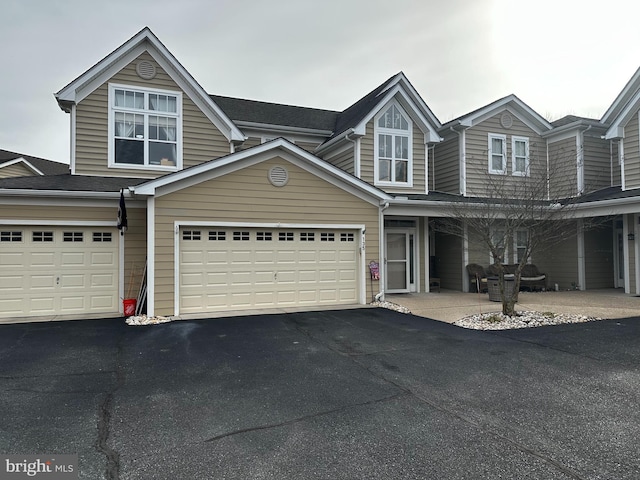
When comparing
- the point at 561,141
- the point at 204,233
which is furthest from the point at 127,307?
the point at 561,141

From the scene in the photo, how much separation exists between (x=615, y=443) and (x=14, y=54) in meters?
17.6

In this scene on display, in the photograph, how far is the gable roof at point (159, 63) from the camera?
1152cm

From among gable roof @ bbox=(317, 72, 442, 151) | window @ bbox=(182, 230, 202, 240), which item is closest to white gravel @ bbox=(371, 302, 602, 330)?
window @ bbox=(182, 230, 202, 240)

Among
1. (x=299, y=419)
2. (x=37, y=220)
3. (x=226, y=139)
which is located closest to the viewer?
(x=299, y=419)

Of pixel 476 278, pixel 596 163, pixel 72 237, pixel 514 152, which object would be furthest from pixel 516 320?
pixel 72 237

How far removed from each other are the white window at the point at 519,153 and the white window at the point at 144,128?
11941 mm

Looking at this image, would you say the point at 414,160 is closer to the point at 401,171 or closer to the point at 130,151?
the point at 401,171

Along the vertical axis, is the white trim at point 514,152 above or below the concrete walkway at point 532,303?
above

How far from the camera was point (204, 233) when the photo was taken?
1027cm

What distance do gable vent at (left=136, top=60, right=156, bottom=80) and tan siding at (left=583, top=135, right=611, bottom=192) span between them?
15433mm

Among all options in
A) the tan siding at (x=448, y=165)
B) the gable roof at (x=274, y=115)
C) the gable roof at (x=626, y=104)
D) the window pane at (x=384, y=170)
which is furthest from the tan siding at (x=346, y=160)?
the gable roof at (x=626, y=104)

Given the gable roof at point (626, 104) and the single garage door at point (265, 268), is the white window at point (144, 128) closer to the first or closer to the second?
the single garage door at point (265, 268)

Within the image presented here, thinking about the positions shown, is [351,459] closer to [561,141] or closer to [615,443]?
[615,443]

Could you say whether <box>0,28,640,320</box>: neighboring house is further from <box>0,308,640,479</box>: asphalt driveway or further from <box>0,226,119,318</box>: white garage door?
<box>0,308,640,479</box>: asphalt driveway
